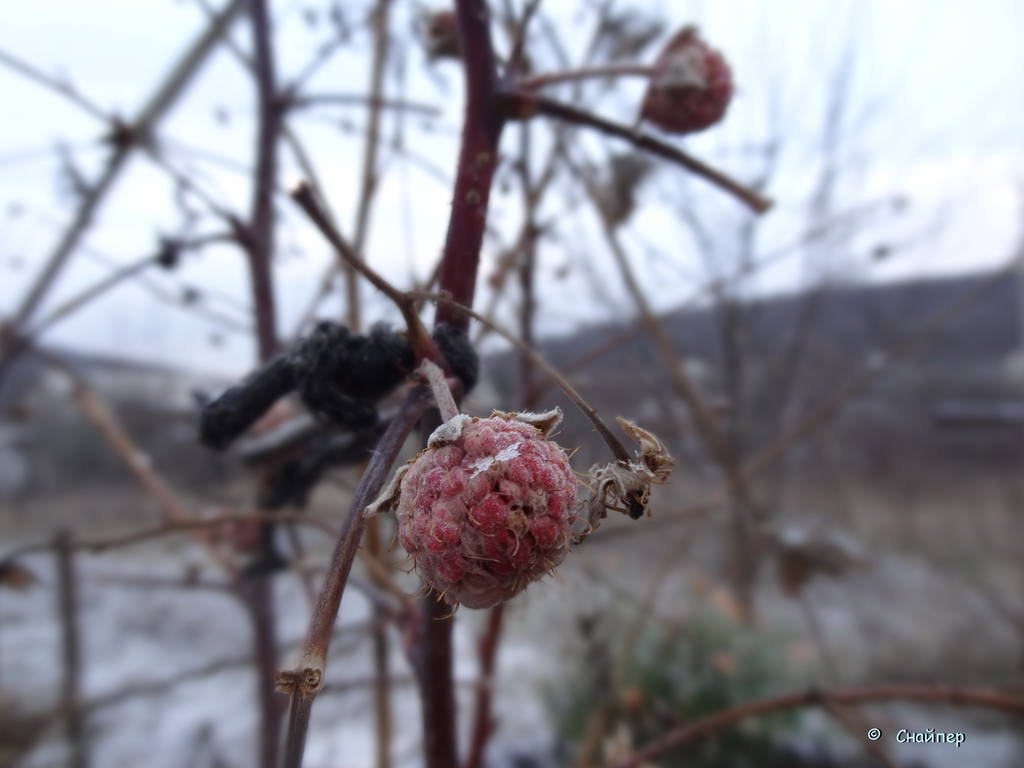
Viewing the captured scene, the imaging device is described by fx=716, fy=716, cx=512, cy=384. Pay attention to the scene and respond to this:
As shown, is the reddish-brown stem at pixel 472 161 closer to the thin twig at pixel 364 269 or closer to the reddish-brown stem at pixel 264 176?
the thin twig at pixel 364 269

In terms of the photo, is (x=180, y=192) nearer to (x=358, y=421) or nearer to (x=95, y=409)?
(x=95, y=409)

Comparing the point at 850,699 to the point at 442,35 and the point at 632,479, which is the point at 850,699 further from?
the point at 442,35

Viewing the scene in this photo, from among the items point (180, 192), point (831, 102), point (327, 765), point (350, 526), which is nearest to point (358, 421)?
point (350, 526)

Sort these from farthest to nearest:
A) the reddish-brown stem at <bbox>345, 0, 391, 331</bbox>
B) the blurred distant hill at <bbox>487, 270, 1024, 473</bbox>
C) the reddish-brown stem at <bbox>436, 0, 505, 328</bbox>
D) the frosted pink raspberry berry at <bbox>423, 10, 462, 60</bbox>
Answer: the blurred distant hill at <bbox>487, 270, 1024, 473</bbox>
the reddish-brown stem at <bbox>345, 0, 391, 331</bbox>
the frosted pink raspberry berry at <bbox>423, 10, 462, 60</bbox>
the reddish-brown stem at <bbox>436, 0, 505, 328</bbox>

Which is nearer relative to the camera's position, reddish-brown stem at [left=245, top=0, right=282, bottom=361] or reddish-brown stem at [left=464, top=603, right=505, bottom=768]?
reddish-brown stem at [left=464, top=603, right=505, bottom=768]

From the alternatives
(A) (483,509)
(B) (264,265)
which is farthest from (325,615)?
(B) (264,265)

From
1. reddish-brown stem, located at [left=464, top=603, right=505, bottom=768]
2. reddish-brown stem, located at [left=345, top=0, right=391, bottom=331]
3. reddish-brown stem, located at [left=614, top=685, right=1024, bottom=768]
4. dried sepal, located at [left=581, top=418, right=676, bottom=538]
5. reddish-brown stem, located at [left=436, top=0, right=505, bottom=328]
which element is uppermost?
reddish-brown stem, located at [left=345, top=0, right=391, bottom=331]

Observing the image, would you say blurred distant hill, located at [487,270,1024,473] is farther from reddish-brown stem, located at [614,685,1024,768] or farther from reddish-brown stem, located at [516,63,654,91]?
reddish-brown stem, located at [614,685,1024,768]

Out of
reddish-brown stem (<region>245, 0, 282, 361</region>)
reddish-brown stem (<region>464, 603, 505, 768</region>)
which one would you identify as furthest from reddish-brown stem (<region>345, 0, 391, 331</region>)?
reddish-brown stem (<region>464, 603, 505, 768</region>)

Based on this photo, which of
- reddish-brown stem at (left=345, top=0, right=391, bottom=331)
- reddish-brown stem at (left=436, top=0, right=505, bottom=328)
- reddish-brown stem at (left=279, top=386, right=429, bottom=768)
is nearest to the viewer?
reddish-brown stem at (left=279, top=386, right=429, bottom=768)
